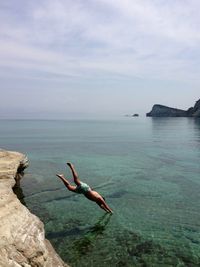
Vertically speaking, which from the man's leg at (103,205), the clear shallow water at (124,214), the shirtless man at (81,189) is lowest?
the clear shallow water at (124,214)

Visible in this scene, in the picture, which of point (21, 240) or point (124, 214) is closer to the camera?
point (21, 240)

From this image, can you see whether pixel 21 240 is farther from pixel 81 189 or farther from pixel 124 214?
pixel 124 214

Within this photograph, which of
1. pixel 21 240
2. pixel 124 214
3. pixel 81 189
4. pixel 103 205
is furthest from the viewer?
pixel 124 214

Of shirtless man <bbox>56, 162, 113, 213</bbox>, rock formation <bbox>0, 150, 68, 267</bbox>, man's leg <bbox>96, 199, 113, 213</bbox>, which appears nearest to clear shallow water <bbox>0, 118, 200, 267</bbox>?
man's leg <bbox>96, 199, 113, 213</bbox>

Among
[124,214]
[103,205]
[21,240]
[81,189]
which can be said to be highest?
[21,240]

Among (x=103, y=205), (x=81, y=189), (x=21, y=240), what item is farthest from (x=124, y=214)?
(x=21, y=240)

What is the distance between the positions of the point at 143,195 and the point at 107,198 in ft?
10.7

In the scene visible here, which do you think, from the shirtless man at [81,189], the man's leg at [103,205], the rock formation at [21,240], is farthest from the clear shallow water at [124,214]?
the rock formation at [21,240]

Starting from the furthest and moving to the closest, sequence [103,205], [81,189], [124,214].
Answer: [124,214], [103,205], [81,189]

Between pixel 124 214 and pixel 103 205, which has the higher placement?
pixel 103 205

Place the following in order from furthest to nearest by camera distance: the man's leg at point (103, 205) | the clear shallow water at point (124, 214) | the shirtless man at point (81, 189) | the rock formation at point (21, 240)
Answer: the man's leg at point (103, 205) → the shirtless man at point (81, 189) → the clear shallow water at point (124, 214) → the rock formation at point (21, 240)

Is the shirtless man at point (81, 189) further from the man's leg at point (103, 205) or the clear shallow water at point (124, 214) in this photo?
the clear shallow water at point (124, 214)

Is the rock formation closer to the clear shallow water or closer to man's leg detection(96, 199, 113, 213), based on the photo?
the clear shallow water

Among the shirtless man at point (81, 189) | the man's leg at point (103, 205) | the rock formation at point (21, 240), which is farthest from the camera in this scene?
the man's leg at point (103, 205)
